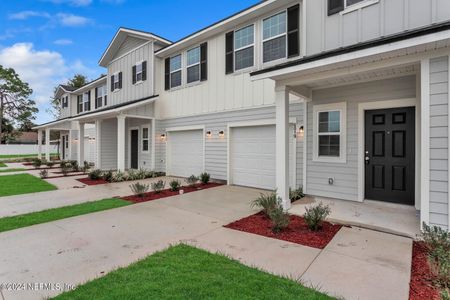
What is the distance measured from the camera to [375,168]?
20.7ft

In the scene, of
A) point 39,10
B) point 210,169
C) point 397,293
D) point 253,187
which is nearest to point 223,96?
point 210,169

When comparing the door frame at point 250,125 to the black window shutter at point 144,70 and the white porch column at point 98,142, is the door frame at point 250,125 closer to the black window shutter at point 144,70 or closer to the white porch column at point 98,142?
the black window shutter at point 144,70

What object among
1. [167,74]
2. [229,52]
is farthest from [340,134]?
[167,74]

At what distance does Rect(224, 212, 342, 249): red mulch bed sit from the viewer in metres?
4.20

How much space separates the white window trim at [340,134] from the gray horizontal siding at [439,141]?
256cm

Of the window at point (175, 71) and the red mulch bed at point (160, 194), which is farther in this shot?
the window at point (175, 71)

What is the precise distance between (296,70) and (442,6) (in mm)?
2881

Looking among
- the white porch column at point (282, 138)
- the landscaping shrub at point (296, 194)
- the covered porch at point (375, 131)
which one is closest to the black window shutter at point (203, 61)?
the covered porch at point (375, 131)

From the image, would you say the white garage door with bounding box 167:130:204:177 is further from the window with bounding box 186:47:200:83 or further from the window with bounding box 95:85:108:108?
the window with bounding box 95:85:108:108

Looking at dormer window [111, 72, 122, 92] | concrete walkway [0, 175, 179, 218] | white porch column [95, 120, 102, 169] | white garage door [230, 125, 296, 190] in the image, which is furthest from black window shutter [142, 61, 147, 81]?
white garage door [230, 125, 296, 190]

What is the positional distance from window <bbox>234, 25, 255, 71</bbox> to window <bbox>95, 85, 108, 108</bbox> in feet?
39.7

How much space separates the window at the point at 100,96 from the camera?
18.0 meters

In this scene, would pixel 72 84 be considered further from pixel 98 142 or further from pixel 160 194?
pixel 160 194

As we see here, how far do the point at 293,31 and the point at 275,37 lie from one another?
27.3 inches
